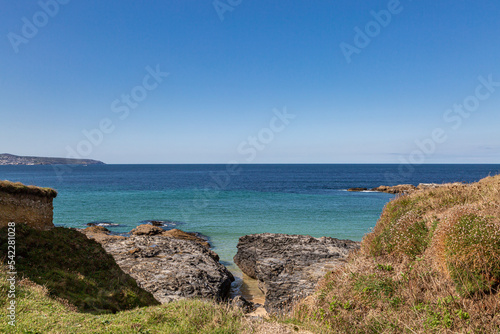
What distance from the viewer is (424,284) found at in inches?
357

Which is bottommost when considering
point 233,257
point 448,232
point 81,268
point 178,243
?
point 233,257

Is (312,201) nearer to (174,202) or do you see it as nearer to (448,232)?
(174,202)

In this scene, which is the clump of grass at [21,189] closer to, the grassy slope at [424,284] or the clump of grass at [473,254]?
the grassy slope at [424,284]

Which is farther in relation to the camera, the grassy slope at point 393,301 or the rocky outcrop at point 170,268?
the rocky outcrop at point 170,268

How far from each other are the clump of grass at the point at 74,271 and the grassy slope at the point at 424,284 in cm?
713

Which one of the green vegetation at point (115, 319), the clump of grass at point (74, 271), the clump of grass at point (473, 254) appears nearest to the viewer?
the green vegetation at point (115, 319)

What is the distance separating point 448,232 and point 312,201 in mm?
49980

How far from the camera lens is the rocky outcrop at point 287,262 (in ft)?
51.9

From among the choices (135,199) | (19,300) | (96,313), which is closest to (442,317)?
(96,313)

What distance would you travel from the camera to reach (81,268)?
13.2 m

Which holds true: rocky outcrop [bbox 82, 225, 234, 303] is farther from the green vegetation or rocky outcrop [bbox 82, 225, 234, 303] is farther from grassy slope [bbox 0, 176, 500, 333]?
the green vegetation

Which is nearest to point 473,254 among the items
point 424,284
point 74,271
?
point 424,284

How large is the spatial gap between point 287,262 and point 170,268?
737 cm

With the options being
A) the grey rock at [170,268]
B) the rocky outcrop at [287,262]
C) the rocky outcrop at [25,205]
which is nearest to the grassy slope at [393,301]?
the rocky outcrop at [25,205]
